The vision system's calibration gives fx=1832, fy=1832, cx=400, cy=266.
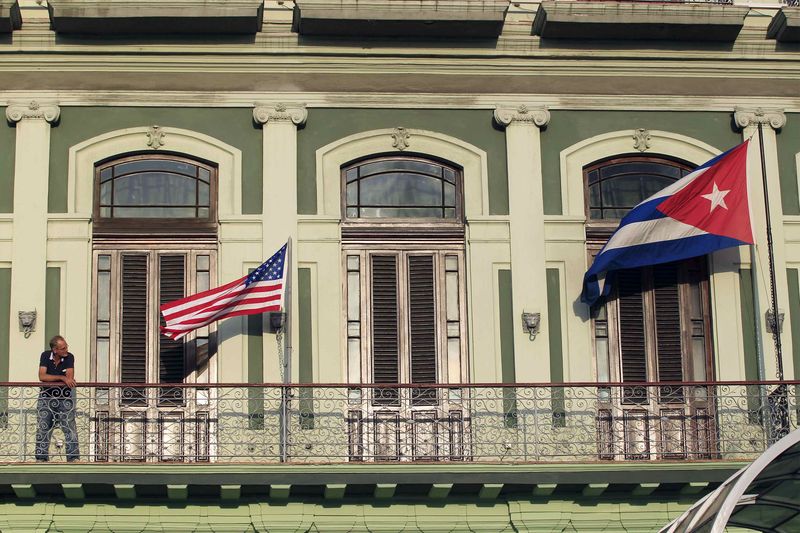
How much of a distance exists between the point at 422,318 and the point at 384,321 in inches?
18.8

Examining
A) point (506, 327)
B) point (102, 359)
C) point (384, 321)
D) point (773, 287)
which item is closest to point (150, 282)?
point (102, 359)

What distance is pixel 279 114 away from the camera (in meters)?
23.0

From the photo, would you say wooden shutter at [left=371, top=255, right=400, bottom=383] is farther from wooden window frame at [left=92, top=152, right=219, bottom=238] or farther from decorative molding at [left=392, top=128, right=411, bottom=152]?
wooden window frame at [left=92, top=152, right=219, bottom=238]

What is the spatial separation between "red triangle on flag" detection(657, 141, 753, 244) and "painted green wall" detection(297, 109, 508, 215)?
7.02 feet

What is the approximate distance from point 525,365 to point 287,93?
4544mm

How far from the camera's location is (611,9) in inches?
910

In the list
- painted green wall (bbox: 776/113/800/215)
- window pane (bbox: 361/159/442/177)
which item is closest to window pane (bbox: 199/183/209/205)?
window pane (bbox: 361/159/442/177)

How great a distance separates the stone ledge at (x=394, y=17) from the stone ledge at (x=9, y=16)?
135 inches

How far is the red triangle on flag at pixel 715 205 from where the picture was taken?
22.3m

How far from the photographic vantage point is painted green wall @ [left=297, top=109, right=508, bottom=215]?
903 inches

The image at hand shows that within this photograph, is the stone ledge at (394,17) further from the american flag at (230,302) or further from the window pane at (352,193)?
the american flag at (230,302)

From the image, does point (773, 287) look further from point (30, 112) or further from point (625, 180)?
point (30, 112)

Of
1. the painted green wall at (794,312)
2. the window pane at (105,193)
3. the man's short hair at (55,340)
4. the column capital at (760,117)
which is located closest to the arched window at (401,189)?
the window pane at (105,193)

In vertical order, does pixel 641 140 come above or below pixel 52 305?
above
